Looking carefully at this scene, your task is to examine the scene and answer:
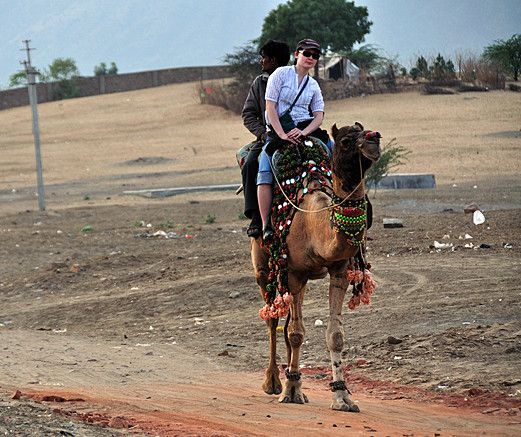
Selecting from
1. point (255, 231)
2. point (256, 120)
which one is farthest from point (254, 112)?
point (255, 231)

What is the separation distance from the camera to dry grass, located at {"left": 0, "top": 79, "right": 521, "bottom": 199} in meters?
37.3

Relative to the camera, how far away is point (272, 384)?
11.4 meters

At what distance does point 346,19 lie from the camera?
6347cm

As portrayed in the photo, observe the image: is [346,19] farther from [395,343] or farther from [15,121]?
[395,343]

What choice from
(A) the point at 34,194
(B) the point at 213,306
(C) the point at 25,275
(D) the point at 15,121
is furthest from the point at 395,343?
(D) the point at 15,121

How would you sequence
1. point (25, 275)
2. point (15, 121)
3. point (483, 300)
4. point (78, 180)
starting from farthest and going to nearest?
point (15, 121), point (78, 180), point (25, 275), point (483, 300)

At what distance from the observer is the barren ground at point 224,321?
32.7 ft

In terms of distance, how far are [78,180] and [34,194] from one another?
3.62m

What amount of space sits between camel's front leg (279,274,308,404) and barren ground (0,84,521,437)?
7.5 inches

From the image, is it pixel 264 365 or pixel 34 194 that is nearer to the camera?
pixel 264 365

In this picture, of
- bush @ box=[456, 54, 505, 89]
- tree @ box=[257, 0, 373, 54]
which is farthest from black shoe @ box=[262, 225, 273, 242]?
tree @ box=[257, 0, 373, 54]

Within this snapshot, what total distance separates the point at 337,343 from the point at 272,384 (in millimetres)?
1347

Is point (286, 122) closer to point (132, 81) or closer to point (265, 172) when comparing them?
point (265, 172)

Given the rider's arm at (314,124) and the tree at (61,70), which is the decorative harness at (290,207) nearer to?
the rider's arm at (314,124)
